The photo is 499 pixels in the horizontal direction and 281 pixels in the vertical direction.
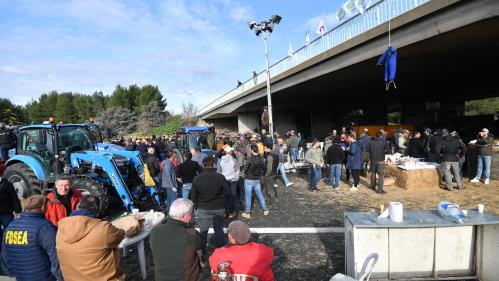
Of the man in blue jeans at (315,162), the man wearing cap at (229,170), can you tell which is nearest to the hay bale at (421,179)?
the man in blue jeans at (315,162)

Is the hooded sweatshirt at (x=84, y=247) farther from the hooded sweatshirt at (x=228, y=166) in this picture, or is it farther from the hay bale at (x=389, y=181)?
the hay bale at (x=389, y=181)

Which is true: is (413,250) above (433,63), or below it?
below

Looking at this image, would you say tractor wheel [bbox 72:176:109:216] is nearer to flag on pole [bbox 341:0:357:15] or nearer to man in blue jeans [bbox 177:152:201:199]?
man in blue jeans [bbox 177:152:201:199]

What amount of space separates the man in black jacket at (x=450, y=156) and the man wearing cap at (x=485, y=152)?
1004 millimetres

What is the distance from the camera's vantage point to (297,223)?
7293mm

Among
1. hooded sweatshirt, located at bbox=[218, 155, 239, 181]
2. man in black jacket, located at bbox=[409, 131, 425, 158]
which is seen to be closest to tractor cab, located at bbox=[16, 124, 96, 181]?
hooded sweatshirt, located at bbox=[218, 155, 239, 181]

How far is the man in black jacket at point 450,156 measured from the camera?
948 cm

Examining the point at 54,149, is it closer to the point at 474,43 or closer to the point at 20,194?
the point at 20,194

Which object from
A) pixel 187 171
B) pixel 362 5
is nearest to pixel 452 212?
pixel 187 171

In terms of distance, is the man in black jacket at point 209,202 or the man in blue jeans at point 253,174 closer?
the man in black jacket at point 209,202

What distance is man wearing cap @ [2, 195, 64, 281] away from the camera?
3.26 m

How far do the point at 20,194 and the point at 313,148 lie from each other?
29.6 ft

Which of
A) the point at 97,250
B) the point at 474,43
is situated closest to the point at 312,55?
the point at 474,43

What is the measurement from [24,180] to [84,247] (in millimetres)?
7061
